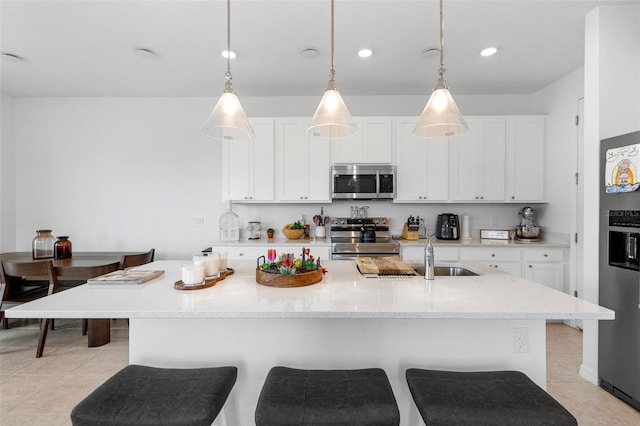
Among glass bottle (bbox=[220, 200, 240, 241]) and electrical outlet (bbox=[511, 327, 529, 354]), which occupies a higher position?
glass bottle (bbox=[220, 200, 240, 241])

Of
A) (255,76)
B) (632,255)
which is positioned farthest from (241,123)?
(632,255)

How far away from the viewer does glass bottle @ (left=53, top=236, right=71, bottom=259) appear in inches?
137

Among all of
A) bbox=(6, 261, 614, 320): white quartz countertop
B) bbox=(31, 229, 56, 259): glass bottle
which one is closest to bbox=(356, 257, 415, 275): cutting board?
bbox=(6, 261, 614, 320): white quartz countertop

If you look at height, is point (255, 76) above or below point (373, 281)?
above

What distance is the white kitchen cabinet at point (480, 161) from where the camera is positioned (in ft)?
12.5

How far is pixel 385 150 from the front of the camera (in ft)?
12.6

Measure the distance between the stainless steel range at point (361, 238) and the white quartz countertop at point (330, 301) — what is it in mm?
1806

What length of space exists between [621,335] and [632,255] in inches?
21.6

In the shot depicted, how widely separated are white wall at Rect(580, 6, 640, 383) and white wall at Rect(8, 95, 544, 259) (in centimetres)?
210

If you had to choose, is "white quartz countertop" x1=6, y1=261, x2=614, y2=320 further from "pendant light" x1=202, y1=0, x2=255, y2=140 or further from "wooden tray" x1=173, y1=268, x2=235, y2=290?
"pendant light" x1=202, y1=0, x2=255, y2=140

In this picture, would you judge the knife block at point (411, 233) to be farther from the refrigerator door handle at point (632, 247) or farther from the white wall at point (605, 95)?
the refrigerator door handle at point (632, 247)

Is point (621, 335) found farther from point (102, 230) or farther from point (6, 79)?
point (6, 79)

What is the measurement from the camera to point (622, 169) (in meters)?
2.07

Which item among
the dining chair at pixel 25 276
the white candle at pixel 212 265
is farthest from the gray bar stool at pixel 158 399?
the dining chair at pixel 25 276
